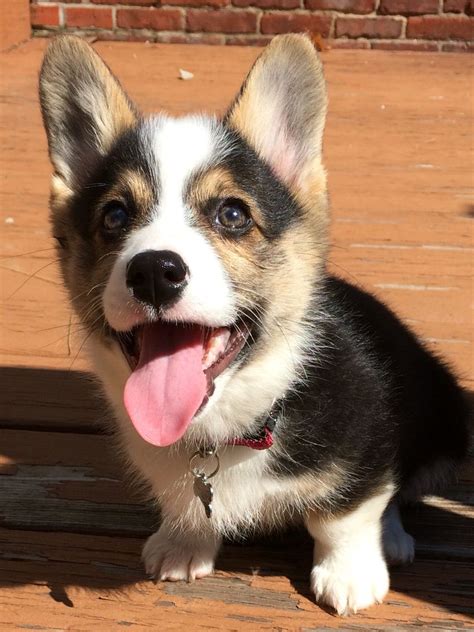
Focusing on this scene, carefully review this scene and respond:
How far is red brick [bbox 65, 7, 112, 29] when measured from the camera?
6.61 metres

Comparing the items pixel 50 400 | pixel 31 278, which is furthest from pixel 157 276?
pixel 31 278

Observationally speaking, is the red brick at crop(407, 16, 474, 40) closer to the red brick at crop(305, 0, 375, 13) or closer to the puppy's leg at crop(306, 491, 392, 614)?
the red brick at crop(305, 0, 375, 13)

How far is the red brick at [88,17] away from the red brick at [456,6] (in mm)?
2285

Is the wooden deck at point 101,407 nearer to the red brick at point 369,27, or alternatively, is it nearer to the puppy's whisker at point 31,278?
the puppy's whisker at point 31,278

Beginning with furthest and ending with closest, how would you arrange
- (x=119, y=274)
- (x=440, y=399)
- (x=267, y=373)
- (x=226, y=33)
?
(x=226, y=33) < (x=440, y=399) < (x=267, y=373) < (x=119, y=274)

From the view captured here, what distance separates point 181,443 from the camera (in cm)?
238

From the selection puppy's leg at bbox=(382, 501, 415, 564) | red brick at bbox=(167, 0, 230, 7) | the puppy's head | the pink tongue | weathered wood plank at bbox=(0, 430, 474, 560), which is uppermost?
the puppy's head

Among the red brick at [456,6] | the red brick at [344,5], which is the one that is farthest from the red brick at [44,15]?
the red brick at [456,6]

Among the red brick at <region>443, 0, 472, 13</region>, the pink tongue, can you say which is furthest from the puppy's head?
the red brick at <region>443, 0, 472, 13</region>

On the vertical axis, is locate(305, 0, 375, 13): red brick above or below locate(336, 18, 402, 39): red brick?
above

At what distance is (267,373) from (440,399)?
774mm

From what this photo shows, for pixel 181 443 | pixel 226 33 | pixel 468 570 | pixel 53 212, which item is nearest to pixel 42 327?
pixel 53 212

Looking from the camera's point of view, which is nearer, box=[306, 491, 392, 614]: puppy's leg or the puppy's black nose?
the puppy's black nose

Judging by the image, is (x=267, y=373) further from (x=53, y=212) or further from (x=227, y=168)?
(x=53, y=212)
